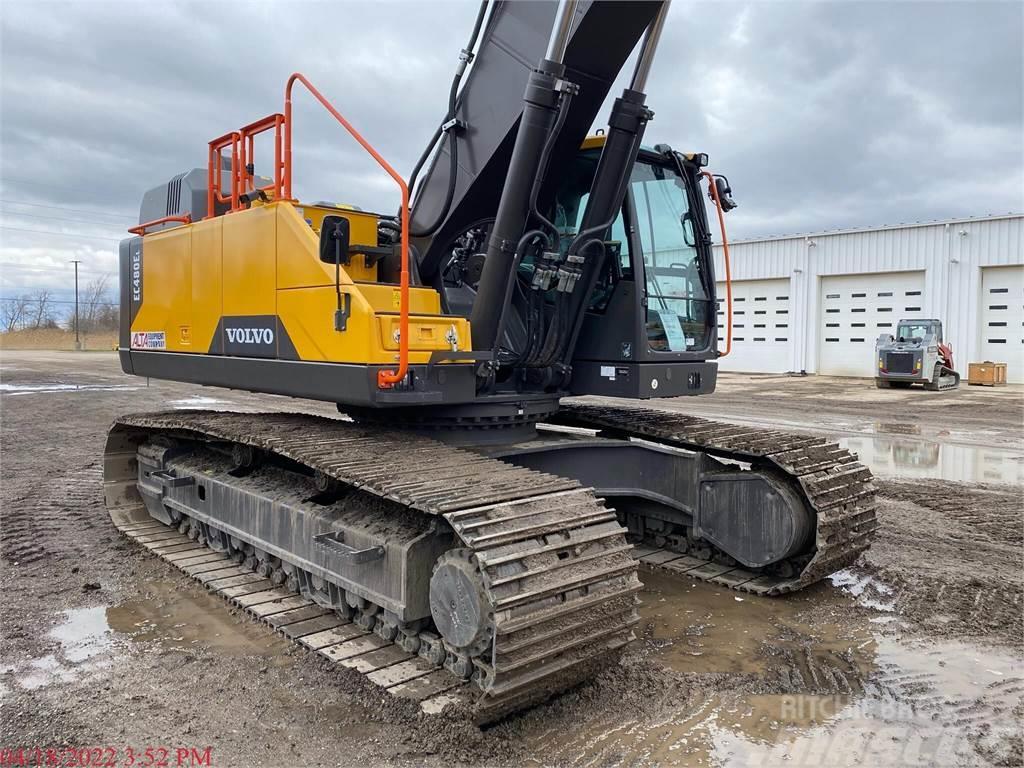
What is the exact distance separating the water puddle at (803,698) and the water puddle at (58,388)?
18134mm

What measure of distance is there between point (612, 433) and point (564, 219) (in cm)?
173

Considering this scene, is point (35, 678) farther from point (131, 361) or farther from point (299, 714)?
point (131, 361)

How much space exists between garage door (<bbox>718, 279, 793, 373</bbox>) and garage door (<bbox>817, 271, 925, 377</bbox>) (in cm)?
135

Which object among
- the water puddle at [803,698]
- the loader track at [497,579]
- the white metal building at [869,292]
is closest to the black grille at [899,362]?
the white metal building at [869,292]

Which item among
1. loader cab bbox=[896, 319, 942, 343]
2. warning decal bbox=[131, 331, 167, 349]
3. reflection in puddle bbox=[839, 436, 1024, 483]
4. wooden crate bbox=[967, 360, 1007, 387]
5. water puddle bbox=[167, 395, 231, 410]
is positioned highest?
loader cab bbox=[896, 319, 942, 343]

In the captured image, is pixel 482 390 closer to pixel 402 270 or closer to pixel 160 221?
pixel 402 270

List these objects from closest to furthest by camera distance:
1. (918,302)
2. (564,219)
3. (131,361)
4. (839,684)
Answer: (839,684) < (564,219) < (131,361) < (918,302)

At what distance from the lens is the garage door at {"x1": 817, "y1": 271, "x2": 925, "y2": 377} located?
27109 millimetres

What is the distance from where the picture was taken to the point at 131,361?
21.8 feet

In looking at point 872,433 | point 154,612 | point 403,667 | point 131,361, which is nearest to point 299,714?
point 403,667

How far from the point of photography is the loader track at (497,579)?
10.6 ft

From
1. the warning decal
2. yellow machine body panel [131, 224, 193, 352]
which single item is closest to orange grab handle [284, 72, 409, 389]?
yellow machine body panel [131, 224, 193, 352]

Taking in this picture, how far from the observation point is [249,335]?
5035 mm

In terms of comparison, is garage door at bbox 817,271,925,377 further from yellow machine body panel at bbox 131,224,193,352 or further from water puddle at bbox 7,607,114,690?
water puddle at bbox 7,607,114,690
